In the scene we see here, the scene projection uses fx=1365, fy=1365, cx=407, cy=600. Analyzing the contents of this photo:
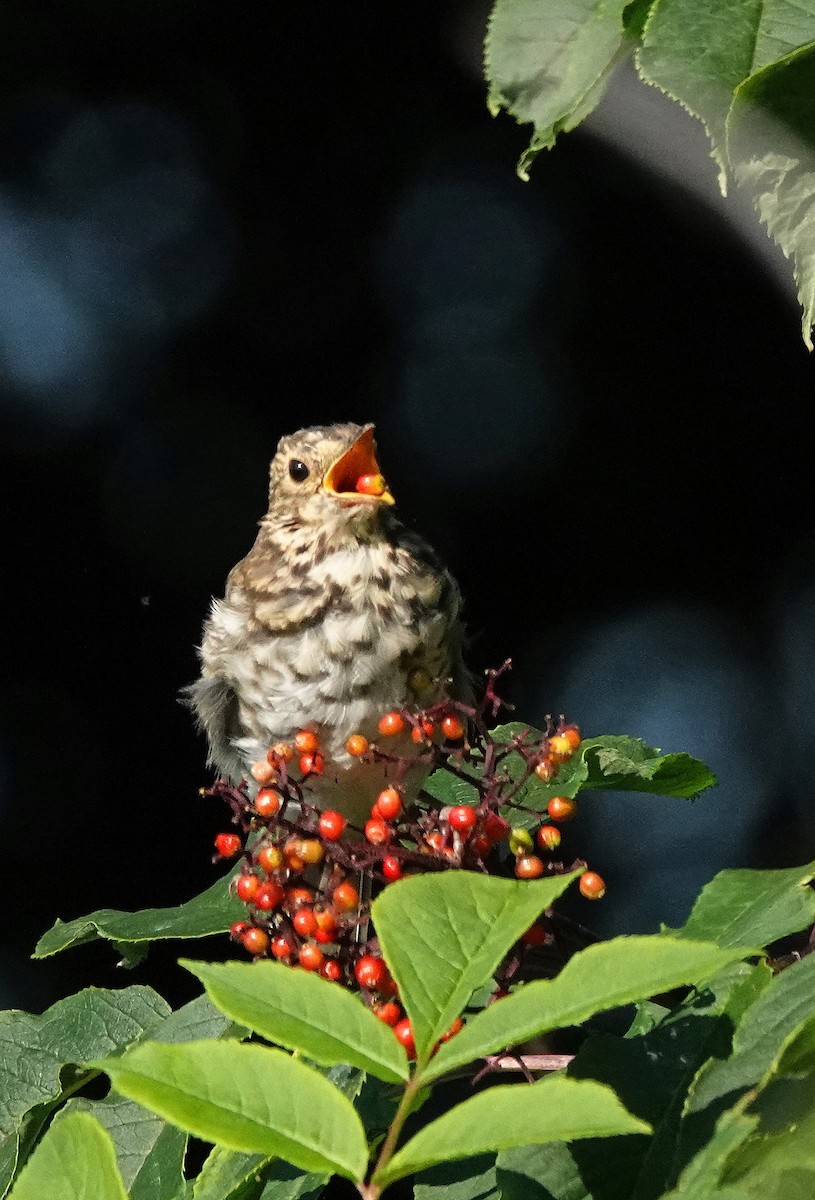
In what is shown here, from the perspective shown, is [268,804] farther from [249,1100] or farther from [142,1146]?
[249,1100]

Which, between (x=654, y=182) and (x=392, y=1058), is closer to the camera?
(x=392, y=1058)

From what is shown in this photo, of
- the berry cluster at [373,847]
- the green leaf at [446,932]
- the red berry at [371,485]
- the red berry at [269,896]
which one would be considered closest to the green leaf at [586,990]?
the green leaf at [446,932]

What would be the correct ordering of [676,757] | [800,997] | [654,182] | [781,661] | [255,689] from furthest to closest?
[781,661] → [654,182] → [255,689] → [676,757] → [800,997]

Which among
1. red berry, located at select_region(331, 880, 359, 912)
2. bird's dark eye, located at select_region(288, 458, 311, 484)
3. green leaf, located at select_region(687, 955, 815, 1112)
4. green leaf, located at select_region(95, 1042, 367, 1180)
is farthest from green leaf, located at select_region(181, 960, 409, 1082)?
bird's dark eye, located at select_region(288, 458, 311, 484)

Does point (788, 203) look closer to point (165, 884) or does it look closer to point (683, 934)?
point (683, 934)

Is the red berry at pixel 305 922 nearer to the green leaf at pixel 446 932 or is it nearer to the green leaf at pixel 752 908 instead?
the green leaf at pixel 752 908

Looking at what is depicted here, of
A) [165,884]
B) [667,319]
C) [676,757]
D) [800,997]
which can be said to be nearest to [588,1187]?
[800,997]
